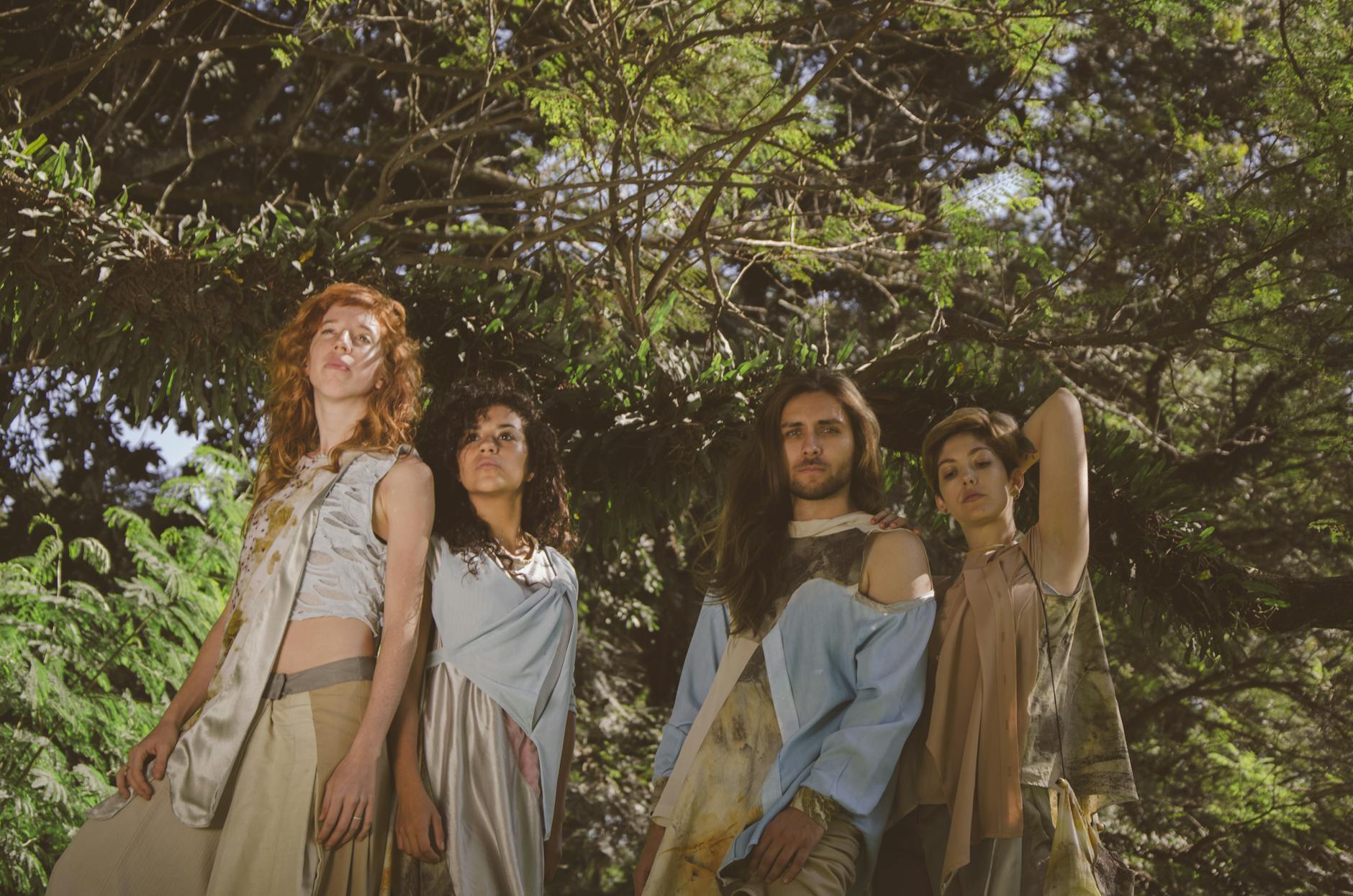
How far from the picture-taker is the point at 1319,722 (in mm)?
6465

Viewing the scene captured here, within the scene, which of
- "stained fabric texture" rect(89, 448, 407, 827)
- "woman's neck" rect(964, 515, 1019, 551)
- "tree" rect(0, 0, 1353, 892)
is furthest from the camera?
"tree" rect(0, 0, 1353, 892)

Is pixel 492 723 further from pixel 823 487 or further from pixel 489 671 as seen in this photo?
pixel 823 487

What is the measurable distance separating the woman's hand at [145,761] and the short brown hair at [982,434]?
2.03m

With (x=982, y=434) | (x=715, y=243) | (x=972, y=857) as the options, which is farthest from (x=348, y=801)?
(x=715, y=243)

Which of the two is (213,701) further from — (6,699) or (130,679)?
(130,679)

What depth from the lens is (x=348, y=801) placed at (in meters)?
2.60

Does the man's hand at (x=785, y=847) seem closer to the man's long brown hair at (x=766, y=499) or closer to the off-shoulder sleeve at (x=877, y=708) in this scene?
the off-shoulder sleeve at (x=877, y=708)

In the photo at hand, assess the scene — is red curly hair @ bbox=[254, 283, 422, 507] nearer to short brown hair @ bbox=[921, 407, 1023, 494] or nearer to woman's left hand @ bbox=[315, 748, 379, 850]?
woman's left hand @ bbox=[315, 748, 379, 850]

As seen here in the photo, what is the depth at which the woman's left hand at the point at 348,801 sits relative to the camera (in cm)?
260

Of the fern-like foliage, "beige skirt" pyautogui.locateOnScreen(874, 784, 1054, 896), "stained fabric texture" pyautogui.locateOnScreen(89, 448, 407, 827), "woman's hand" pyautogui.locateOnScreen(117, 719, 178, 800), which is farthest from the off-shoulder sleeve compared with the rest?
the fern-like foliage

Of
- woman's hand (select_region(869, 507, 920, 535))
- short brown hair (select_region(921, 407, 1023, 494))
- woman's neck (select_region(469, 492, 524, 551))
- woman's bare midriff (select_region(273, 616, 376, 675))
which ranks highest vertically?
short brown hair (select_region(921, 407, 1023, 494))

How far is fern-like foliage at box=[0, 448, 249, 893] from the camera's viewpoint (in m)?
4.37

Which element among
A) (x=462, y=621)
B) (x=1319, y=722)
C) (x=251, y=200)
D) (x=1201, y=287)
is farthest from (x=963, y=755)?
(x=251, y=200)

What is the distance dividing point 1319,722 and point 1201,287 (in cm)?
282
